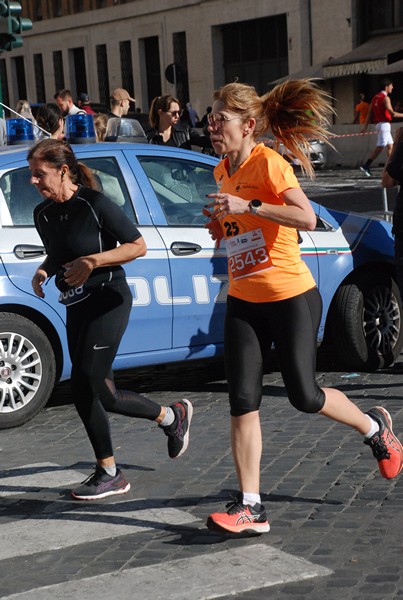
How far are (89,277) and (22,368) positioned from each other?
177 cm

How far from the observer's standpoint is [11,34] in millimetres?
14430

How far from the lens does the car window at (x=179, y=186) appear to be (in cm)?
805

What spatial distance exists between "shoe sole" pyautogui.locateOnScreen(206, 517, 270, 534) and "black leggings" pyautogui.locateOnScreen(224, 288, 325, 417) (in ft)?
1.51

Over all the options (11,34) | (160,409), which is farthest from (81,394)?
(11,34)

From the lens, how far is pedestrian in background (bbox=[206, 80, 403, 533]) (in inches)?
205

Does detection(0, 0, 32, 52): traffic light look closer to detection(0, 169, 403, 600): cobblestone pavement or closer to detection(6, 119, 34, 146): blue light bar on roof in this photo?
detection(6, 119, 34, 146): blue light bar on roof

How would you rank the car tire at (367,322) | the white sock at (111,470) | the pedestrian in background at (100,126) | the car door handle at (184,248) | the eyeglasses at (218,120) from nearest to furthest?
the eyeglasses at (218,120)
the white sock at (111,470)
the car door handle at (184,248)
the car tire at (367,322)
the pedestrian in background at (100,126)

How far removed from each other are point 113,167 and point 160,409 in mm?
2227

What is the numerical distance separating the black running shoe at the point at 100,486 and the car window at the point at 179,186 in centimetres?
246

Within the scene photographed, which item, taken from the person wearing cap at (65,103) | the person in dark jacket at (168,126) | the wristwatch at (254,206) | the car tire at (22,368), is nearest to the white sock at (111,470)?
the wristwatch at (254,206)

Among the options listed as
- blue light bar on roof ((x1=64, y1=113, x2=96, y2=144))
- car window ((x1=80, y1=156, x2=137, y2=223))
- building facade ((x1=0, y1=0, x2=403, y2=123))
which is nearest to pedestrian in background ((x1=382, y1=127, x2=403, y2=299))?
car window ((x1=80, y1=156, x2=137, y2=223))

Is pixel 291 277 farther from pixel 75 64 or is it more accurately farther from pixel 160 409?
pixel 75 64

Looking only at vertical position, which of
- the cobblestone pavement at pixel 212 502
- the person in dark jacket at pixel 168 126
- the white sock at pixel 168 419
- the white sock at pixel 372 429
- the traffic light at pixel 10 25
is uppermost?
the traffic light at pixel 10 25

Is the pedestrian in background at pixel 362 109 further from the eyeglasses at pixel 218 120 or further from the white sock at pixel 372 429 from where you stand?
the eyeglasses at pixel 218 120
